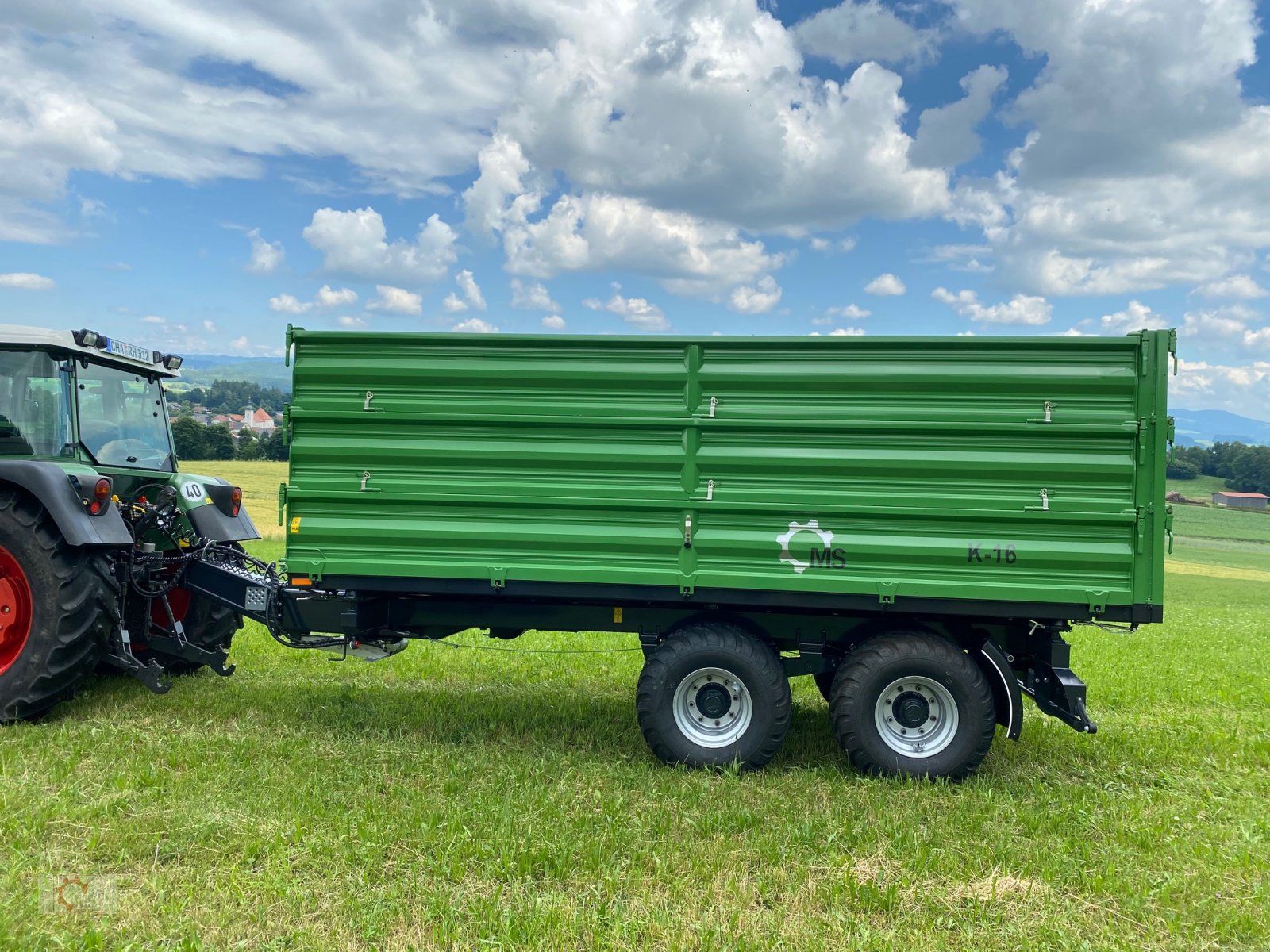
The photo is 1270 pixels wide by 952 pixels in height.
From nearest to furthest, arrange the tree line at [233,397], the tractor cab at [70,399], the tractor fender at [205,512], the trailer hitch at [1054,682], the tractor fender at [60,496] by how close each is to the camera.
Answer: the trailer hitch at [1054,682]
the tractor fender at [60,496]
the tractor cab at [70,399]
the tractor fender at [205,512]
the tree line at [233,397]

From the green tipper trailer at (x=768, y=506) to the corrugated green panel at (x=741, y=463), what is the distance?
1 cm

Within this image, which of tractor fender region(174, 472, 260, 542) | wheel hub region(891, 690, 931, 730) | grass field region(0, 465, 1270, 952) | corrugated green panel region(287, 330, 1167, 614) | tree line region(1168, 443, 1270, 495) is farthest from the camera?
tree line region(1168, 443, 1270, 495)

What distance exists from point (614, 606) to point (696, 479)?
0.98 m

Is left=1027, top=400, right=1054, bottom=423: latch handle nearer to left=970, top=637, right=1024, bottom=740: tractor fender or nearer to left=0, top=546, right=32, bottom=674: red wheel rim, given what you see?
left=970, top=637, right=1024, bottom=740: tractor fender

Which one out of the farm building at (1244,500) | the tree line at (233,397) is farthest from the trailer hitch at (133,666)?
the farm building at (1244,500)

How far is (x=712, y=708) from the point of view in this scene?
535cm

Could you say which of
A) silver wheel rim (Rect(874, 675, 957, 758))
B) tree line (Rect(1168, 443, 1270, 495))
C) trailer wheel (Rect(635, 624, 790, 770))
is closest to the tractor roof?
trailer wheel (Rect(635, 624, 790, 770))

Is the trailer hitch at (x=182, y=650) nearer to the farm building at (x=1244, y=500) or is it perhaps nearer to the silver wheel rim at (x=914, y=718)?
the silver wheel rim at (x=914, y=718)

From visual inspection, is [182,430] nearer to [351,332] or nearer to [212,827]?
[351,332]

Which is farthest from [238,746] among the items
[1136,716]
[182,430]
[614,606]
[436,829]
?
[1136,716]

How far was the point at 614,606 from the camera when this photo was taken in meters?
5.56

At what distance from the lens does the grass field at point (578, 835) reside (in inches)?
137

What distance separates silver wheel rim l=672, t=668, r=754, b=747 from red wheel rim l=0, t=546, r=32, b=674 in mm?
4264

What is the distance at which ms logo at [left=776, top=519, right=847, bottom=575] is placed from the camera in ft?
17.0
